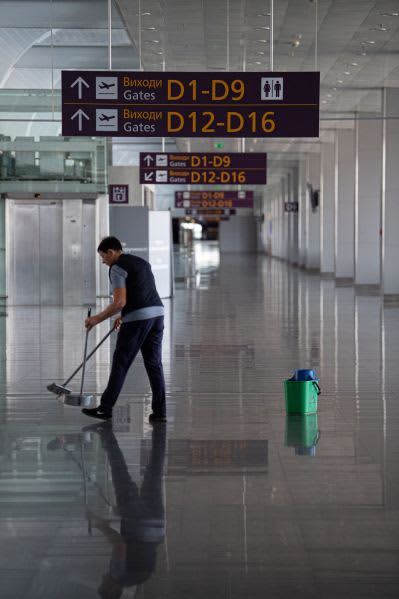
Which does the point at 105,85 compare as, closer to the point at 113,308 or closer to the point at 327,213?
the point at 113,308

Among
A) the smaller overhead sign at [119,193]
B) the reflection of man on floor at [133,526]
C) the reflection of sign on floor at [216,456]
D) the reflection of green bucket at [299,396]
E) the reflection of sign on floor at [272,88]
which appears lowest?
the reflection of sign on floor at [216,456]

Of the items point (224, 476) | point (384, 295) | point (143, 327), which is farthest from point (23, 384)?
point (384, 295)

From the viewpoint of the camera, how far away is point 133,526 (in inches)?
214

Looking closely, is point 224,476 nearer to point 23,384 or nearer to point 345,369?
point 23,384

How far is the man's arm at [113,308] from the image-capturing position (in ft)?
28.0

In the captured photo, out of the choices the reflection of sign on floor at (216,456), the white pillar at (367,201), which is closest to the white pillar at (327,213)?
the white pillar at (367,201)

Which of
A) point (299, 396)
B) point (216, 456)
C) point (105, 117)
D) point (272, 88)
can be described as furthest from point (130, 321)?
point (272, 88)

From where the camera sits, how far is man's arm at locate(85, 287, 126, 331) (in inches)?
336

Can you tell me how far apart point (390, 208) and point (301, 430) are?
1861cm

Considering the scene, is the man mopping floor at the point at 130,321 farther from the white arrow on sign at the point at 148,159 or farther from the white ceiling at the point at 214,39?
Result: the white arrow on sign at the point at 148,159

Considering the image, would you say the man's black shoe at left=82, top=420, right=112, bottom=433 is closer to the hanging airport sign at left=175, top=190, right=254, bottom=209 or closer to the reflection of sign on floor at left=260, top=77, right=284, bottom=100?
the reflection of sign on floor at left=260, top=77, right=284, bottom=100

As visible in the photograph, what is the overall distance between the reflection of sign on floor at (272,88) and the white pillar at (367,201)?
19199 mm

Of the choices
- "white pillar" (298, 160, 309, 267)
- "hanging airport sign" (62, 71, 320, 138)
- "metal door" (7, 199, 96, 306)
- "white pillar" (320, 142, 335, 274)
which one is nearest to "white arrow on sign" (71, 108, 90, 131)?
"hanging airport sign" (62, 71, 320, 138)

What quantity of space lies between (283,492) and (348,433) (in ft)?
6.83
